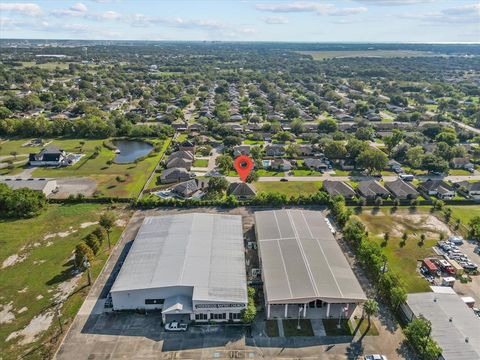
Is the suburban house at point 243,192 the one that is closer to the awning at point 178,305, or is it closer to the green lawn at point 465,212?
the awning at point 178,305

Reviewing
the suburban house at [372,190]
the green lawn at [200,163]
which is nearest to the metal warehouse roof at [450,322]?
the suburban house at [372,190]

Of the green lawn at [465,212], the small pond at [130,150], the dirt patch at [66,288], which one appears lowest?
the small pond at [130,150]

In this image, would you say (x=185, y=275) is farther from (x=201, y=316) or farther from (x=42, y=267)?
(x=42, y=267)

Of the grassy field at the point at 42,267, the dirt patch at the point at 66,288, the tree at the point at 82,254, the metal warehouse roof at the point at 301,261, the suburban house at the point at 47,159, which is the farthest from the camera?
the suburban house at the point at 47,159

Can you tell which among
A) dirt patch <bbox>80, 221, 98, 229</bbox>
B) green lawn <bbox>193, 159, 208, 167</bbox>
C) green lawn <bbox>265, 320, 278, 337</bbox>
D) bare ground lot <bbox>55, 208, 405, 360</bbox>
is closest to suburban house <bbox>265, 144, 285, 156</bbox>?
green lawn <bbox>193, 159, 208, 167</bbox>

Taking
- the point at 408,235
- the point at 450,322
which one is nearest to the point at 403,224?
the point at 408,235

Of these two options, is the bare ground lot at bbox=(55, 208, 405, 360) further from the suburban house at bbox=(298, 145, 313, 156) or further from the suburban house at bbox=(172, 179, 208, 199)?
the suburban house at bbox=(298, 145, 313, 156)

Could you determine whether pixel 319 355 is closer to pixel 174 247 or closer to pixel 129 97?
pixel 174 247

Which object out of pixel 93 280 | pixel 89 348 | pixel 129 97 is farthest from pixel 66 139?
pixel 89 348
